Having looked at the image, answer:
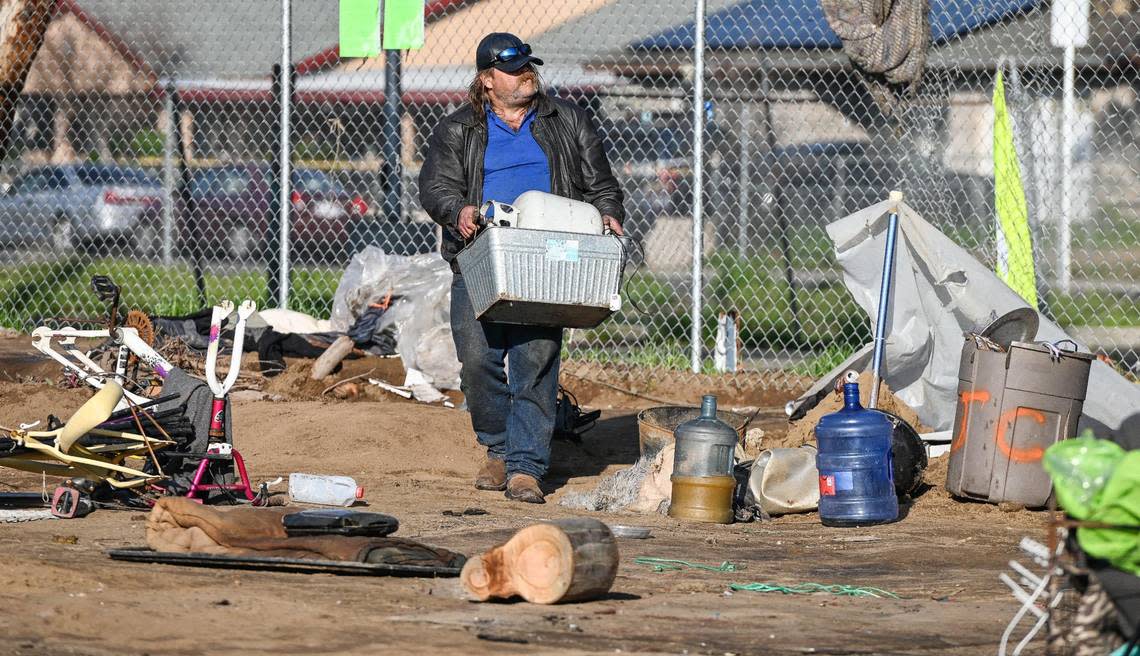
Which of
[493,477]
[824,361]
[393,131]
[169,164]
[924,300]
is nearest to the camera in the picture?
[493,477]

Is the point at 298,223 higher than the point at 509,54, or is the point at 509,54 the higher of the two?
the point at 509,54

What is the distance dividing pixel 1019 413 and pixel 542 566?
10.6 ft

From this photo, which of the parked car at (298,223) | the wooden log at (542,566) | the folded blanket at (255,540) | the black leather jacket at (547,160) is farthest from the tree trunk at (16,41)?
the wooden log at (542,566)

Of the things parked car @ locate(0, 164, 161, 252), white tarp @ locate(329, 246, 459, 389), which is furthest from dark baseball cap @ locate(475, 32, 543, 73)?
parked car @ locate(0, 164, 161, 252)

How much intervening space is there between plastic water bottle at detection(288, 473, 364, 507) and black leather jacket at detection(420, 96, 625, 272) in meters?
1.36

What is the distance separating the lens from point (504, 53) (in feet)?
22.7

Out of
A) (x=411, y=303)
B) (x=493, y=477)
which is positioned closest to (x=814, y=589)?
(x=493, y=477)

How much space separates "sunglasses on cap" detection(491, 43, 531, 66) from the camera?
272 inches

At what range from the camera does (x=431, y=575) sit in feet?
15.7

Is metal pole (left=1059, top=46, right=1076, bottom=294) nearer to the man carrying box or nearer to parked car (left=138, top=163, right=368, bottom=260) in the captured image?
the man carrying box

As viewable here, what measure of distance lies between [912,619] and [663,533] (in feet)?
6.20

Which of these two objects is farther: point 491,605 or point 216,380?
point 216,380

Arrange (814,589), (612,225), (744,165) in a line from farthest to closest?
(744,165)
(612,225)
(814,589)

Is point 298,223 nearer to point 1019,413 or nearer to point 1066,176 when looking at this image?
point 1066,176
